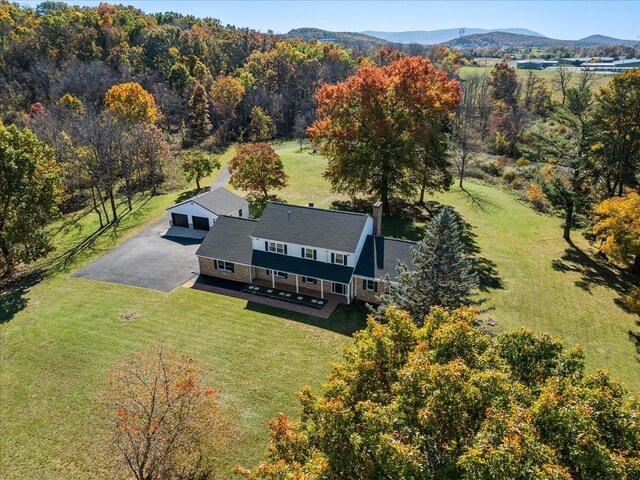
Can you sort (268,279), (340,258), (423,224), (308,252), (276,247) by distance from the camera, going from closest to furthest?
(340,258), (308,252), (276,247), (268,279), (423,224)

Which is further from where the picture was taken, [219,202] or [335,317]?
[219,202]

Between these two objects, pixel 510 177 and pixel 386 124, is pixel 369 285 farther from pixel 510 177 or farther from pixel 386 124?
pixel 510 177

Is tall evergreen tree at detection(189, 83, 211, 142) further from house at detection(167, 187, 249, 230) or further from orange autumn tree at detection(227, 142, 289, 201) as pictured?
house at detection(167, 187, 249, 230)

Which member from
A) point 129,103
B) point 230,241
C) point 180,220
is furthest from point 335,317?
point 129,103

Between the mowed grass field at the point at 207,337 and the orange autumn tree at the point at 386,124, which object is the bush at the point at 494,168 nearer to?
the orange autumn tree at the point at 386,124

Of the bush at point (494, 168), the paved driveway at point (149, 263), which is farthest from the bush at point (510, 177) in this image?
the paved driveway at point (149, 263)

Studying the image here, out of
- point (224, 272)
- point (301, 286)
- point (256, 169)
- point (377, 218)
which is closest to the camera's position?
point (301, 286)

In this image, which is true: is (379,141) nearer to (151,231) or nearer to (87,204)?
(151,231)
